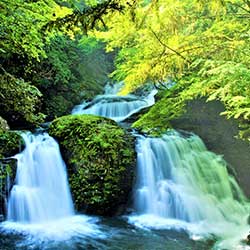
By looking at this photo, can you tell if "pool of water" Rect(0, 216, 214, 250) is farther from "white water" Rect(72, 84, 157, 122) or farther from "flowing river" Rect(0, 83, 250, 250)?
"white water" Rect(72, 84, 157, 122)

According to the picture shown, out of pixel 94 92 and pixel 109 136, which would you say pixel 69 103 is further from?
pixel 109 136

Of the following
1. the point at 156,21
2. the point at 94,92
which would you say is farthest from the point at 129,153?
the point at 94,92

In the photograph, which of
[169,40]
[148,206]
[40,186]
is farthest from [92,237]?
[169,40]

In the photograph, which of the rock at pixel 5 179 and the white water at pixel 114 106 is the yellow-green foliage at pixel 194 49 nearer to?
the rock at pixel 5 179

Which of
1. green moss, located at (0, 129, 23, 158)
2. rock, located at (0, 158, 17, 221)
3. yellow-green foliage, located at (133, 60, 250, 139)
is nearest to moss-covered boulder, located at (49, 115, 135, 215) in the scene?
green moss, located at (0, 129, 23, 158)

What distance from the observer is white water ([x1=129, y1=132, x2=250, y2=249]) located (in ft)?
23.0

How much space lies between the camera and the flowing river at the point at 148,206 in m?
5.92

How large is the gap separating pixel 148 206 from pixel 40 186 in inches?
97.9

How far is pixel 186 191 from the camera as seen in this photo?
26.1 feet

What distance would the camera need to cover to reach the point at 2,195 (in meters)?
6.89

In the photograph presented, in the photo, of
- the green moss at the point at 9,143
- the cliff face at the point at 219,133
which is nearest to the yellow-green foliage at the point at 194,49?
the green moss at the point at 9,143

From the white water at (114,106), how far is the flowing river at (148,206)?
4565 millimetres

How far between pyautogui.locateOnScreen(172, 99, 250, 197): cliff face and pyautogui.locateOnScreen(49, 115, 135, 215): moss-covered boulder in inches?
94.5

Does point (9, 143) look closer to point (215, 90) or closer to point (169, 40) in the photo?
point (169, 40)
